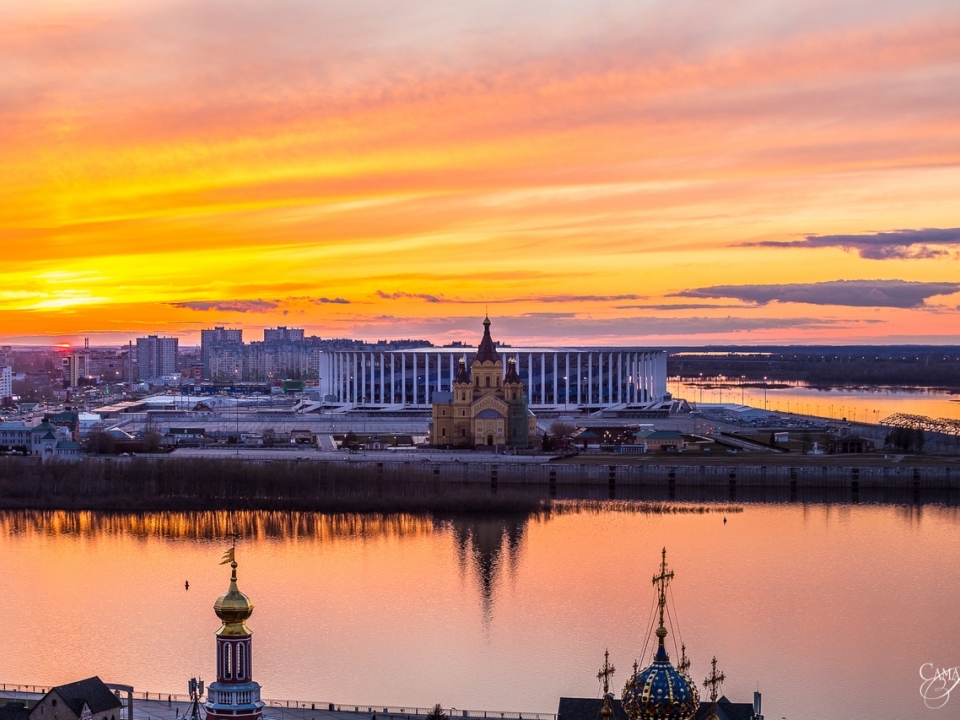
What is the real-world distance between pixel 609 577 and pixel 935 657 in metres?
5.84

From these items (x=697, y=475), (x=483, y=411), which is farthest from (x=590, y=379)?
(x=697, y=475)

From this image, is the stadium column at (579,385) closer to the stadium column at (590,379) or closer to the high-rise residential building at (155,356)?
the stadium column at (590,379)

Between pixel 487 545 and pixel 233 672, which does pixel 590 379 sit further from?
pixel 233 672

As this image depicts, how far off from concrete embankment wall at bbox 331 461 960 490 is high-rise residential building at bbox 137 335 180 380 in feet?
332

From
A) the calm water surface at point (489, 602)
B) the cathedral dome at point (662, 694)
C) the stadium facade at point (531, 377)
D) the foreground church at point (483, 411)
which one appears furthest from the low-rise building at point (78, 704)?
the stadium facade at point (531, 377)

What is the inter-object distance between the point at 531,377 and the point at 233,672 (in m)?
48.0

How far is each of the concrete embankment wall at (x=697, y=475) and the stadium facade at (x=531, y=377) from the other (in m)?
21.5

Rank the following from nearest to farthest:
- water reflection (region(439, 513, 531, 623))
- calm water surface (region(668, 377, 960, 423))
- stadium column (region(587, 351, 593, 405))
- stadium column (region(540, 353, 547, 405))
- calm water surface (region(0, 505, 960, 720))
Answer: calm water surface (region(0, 505, 960, 720)) < water reflection (region(439, 513, 531, 623)) < stadium column (region(540, 353, 547, 405)) < stadium column (region(587, 351, 593, 405)) < calm water surface (region(668, 377, 960, 423))

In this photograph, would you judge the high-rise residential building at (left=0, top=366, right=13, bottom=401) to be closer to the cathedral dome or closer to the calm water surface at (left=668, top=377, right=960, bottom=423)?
the calm water surface at (left=668, top=377, right=960, bottom=423)

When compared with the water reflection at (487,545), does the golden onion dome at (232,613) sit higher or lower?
higher

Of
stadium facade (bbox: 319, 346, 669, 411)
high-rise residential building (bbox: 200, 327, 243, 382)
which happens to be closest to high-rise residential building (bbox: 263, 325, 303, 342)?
high-rise residential building (bbox: 200, 327, 243, 382)

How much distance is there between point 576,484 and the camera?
36.6m

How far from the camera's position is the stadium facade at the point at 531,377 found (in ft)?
196

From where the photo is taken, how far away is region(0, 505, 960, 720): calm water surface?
17.9 meters
